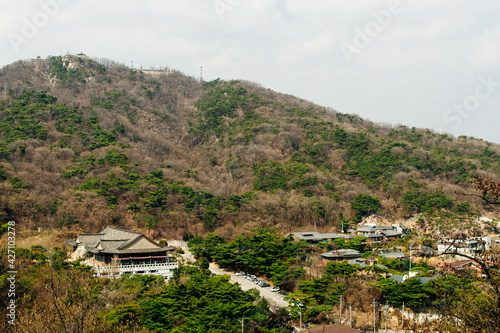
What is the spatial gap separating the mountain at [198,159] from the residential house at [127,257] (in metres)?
7.79

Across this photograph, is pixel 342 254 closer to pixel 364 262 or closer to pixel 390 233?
pixel 364 262

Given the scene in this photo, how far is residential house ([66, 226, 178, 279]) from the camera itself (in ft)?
77.3

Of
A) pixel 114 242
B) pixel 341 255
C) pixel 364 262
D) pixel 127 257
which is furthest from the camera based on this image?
pixel 341 255

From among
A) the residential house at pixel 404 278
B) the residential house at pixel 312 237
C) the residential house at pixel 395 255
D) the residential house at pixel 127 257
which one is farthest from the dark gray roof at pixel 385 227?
the residential house at pixel 127 257

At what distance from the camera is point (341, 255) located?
2948 cm

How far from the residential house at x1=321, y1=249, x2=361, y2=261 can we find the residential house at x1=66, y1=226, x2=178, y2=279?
417 inches

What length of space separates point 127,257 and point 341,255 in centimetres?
1430

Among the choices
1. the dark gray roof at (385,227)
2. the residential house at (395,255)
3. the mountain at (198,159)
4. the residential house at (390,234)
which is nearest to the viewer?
the residential house at (395,255)

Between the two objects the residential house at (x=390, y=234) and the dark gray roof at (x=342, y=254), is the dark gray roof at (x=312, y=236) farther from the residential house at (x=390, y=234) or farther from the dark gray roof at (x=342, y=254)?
the residential house at (x=390, y=234)

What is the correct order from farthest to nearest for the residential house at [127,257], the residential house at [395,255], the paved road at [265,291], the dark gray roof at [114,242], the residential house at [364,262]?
the residential house at [395,255], the residential house at [364,262], the dark gray roof at [114,242], the residential house at [127,257], the paved road at [265,291]

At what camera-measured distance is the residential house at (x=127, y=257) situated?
77.3 feet

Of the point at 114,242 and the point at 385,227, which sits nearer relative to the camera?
the point at 114,242

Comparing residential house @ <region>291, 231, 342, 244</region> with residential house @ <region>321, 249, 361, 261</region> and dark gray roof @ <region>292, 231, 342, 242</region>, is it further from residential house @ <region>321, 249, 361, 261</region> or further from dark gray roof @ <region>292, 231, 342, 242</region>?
residential house @ <region>321, 249, 361, 261</region>

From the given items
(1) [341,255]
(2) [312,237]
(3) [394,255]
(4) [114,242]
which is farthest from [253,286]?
(3) [394,255]
